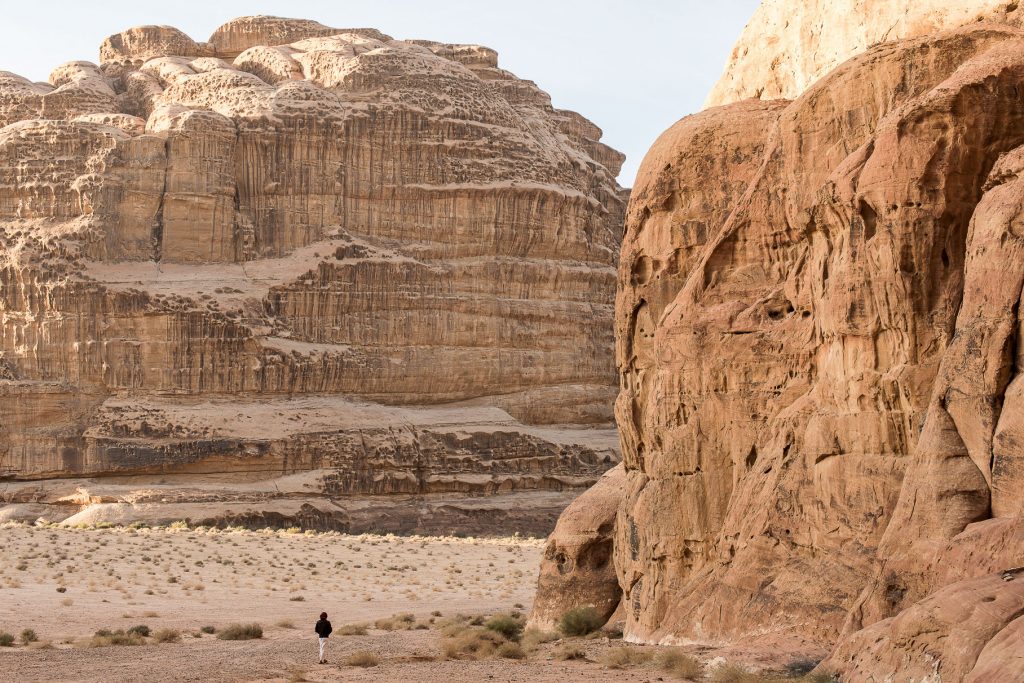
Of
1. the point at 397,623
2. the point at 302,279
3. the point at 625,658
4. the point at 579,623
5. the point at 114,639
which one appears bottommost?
the point at 397,623

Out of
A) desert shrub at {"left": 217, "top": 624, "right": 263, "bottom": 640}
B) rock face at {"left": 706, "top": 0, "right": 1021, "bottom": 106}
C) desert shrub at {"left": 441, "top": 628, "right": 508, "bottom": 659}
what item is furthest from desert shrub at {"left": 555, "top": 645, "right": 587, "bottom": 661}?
rock face at {"left": 706, "top": 0, "right": 1021, "bottom": 106}

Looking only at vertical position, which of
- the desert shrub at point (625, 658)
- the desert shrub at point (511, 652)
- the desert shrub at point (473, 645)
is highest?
the desert shrub at point (625, 658)

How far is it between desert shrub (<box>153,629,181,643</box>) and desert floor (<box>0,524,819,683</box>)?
229 mm

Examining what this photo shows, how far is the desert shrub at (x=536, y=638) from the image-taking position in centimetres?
1792

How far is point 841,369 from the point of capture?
45.8ft

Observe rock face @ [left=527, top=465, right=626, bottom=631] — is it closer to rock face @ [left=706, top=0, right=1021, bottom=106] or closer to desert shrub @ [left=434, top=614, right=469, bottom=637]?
desert shrub @ [left=434, top=614, right=469, bottom=637]

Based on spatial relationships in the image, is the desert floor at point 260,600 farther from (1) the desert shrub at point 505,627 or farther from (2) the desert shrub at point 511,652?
(1) the desert shrub at point 505,627

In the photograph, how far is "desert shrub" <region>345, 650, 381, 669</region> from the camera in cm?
1711

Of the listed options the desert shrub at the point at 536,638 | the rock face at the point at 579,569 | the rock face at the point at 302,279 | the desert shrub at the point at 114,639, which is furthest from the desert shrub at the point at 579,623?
the rock face at the point at 302,279

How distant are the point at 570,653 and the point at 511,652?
4.62 ft

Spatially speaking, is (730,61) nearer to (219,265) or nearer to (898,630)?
(898,630)

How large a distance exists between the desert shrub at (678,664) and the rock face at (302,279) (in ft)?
116

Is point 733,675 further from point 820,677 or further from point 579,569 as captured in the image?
point 579,569

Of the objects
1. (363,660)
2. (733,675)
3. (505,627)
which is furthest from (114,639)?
(733,675)
